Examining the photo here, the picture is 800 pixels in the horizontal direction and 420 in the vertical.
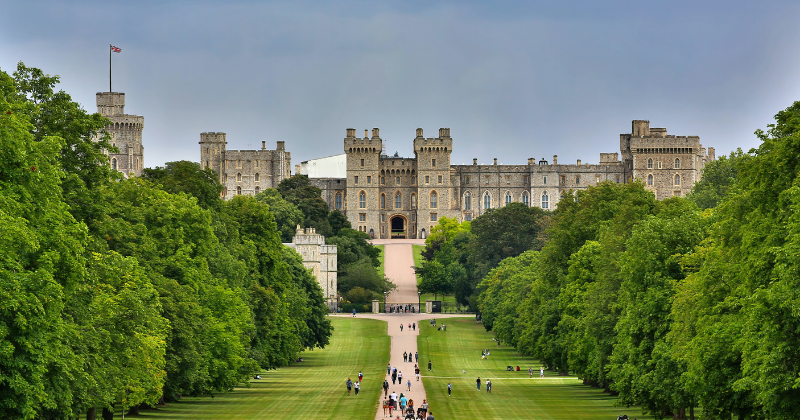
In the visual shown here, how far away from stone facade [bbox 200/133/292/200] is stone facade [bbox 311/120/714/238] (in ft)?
18.8

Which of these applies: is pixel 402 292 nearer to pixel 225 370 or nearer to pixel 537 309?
pixel 537 309

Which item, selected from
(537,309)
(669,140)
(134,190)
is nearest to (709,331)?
(134,190)

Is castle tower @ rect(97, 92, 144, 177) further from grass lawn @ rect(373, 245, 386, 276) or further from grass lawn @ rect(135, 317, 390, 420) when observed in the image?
grass lawn @ rect(135, 317, 390, 420)

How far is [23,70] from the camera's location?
29000mm

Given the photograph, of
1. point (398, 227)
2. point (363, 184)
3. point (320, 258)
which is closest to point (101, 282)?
point (320, 258)

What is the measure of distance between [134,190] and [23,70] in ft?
34.8

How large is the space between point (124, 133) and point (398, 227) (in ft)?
115

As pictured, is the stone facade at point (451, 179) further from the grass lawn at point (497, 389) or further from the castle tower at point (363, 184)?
the grass lawn at point (497, 389)

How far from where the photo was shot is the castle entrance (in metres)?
140

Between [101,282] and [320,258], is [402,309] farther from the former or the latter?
[101,282]

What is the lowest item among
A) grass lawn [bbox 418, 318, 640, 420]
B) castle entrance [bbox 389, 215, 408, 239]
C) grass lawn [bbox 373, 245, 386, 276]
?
grass lawn [bbox 418, 318, 640, 420]

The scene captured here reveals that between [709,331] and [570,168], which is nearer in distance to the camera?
[709,331]

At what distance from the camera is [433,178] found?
5443 inches

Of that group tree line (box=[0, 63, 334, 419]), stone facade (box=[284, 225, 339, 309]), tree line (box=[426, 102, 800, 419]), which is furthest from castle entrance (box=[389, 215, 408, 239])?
tree line (box=[0, 63, 334, 419])
